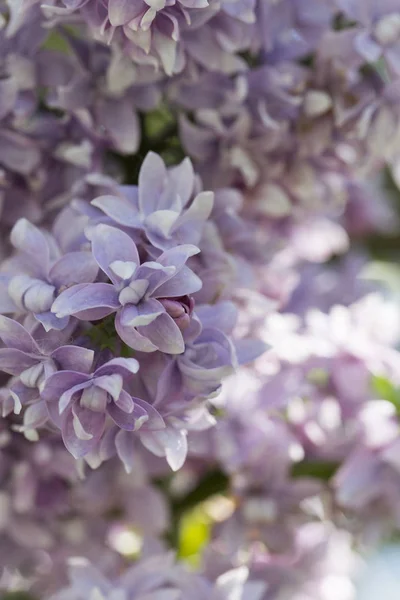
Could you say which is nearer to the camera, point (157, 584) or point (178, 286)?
point (178, 286)

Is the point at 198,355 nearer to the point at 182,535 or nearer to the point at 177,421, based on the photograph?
the point at 177,421

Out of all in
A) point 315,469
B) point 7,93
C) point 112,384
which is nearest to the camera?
point 112,384

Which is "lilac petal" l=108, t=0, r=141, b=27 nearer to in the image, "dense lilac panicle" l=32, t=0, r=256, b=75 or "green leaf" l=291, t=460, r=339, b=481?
"dense lilac panicle" l=32, t=0, r=256, b=75

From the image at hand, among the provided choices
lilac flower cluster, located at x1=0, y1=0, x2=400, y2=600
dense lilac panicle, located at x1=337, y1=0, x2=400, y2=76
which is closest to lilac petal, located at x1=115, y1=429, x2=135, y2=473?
lilac flower cluster, located at x1=0, y1=0, x2=400, y2=600

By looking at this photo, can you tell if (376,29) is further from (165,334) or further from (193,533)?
(193,533)

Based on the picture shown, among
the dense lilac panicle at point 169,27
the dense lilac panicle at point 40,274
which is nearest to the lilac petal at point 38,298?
the dense lilac panicle at point 40,274

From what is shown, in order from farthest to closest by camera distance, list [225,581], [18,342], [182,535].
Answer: [182,535], [225,581], [18,342]

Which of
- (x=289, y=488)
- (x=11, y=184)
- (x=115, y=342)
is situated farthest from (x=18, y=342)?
(x=289, y=488)

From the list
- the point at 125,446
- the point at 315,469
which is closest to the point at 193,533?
the point at 315,469

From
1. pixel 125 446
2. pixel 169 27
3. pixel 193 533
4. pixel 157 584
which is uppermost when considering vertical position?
pixel 169 27
